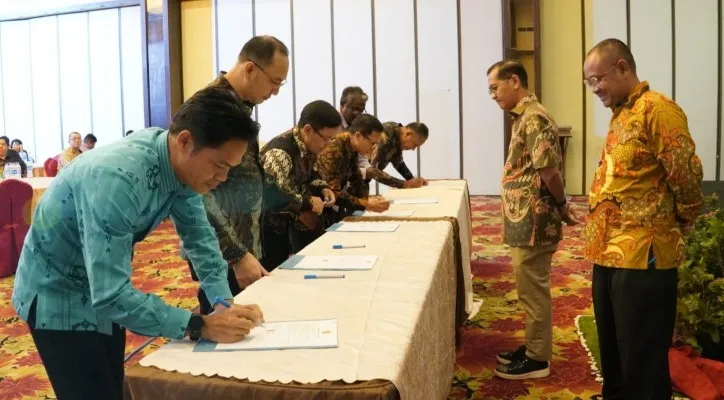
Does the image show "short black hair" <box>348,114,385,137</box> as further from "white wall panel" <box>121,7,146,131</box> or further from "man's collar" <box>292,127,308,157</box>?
"white wall panel" <box>121,7,146,131</box>

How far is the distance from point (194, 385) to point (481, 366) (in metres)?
1.92

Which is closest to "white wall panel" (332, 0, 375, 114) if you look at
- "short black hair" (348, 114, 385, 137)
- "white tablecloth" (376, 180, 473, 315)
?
"white tablecloth" (376, 180, 473, 315)

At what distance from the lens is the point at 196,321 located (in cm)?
123

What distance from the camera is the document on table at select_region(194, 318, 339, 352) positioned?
124 centimetres

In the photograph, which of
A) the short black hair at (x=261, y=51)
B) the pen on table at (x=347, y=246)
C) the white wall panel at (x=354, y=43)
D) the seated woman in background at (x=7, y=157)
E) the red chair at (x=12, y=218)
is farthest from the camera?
the white wall panel at (x=354, y=43)

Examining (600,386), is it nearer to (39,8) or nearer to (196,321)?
(196,321)

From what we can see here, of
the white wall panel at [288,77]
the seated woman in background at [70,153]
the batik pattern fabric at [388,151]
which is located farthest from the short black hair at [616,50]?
the white wall panel at [288,77]

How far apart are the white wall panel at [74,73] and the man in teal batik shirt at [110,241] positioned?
30.3ft

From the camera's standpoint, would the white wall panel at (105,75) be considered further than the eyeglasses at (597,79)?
Yes

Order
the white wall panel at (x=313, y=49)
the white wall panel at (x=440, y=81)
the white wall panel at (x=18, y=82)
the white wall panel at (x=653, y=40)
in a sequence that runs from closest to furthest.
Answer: the white wall panel at (x=653, y=40), the white wall panel at (x=440, y=81), the white wall panel at (x=313, y=49), the white wall panel at (x=18, y=82)

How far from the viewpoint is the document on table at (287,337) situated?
1238 mm

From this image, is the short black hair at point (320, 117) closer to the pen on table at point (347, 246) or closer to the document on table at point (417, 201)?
the pen on table at point (347, 246)

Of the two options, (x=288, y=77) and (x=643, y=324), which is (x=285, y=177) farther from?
(x=288, y=77)

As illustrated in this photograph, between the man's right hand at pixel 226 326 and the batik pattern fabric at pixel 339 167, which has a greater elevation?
the batik pattern fabric at pixel 339 167
